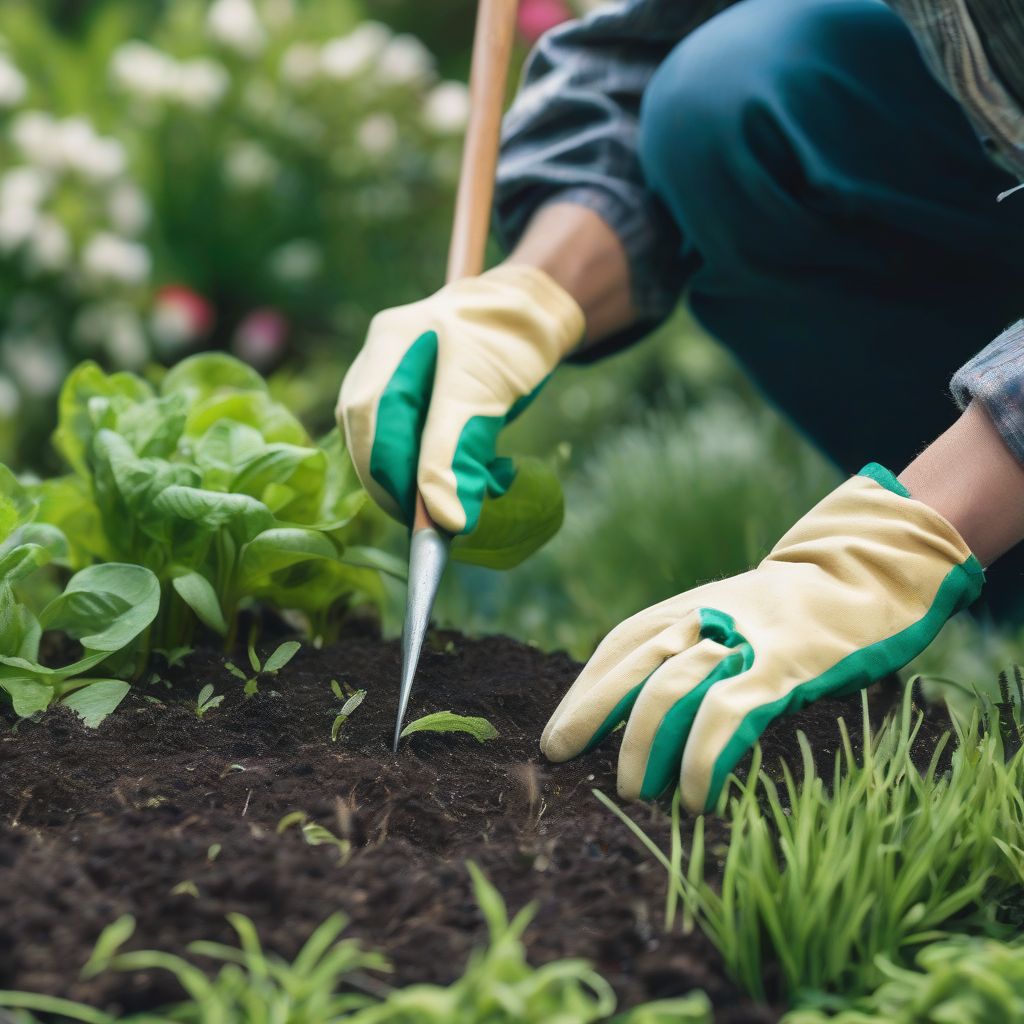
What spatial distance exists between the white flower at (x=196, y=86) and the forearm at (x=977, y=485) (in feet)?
7.99

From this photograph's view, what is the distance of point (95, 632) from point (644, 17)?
3.41 feet

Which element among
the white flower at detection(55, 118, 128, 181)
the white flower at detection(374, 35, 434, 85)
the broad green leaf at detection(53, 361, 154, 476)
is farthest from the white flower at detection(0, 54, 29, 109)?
the broad green leaf at detection(53, 361, 154, 476)

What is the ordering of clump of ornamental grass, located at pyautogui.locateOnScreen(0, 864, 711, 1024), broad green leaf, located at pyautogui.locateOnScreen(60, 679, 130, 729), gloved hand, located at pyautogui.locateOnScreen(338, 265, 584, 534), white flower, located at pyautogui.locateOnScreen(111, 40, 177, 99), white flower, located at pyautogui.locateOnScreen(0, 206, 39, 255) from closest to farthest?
1. clump of ornamental grass, located at pyautogui.locateOnScreen(0, 864, 711, 1024)
2. broad green leaf, located at pyautogui.locateOnScreen(60, 679, 130, 729)
3. gloved hand, located at pyautogui.locateOnScreen(338, 265, 584, 534)
4. white flower, located at pyautogui.locateOnScreen(0, 206, 39, 255)
5. white flower, located at pyautogui.locateOnScreen(111, 40, 177, 99)

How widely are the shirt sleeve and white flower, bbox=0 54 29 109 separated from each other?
1.59 metres

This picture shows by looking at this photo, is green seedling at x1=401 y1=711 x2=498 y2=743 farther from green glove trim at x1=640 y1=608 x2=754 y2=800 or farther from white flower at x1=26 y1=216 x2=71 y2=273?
white flower at x1=26 y1=216 x2=71 y2=273

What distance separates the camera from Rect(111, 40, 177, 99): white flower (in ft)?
9.49

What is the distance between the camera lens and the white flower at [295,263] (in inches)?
120

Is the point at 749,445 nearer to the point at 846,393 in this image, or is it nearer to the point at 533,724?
the point at 846,393

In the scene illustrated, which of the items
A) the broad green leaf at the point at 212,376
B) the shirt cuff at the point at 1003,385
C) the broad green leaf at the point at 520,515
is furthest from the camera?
the broad green leaf at the point at 212,376

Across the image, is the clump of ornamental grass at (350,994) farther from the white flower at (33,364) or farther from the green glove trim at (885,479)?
the white flower at (33,364)

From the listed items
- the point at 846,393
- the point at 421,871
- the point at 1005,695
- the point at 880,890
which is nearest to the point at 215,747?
the point at 421,871

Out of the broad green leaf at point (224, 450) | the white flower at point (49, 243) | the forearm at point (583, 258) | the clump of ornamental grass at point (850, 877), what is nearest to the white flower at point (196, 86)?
the white flower at point (49, 243)

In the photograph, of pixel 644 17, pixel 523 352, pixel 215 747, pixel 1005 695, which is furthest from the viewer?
pixel 644 17

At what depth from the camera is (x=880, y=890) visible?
0.77 m
